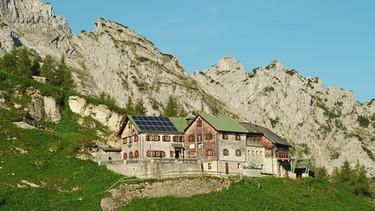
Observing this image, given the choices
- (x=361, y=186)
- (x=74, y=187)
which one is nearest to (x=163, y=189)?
(x=74, y=187)

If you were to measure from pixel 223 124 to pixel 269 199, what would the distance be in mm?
24839

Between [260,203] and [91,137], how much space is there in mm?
39218

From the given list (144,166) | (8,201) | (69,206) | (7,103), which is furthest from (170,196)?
(7,103)

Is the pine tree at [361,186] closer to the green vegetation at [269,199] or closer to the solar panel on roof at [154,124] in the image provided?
the green vegetation at [269,199]

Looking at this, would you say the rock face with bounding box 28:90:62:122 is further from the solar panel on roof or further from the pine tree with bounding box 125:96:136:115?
the solar panel on roof

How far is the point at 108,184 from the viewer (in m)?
69.0

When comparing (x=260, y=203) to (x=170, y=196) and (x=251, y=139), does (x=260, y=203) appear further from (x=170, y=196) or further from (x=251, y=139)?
(x=251, y=139)

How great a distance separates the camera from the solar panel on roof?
9146 centimetres

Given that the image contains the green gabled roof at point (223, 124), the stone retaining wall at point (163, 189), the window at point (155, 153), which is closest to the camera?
the stone retaining wall at point (163, 189)

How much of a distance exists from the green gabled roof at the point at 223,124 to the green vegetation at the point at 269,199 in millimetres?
13176

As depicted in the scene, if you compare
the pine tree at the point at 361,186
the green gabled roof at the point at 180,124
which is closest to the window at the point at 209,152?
the green gabled roof at the point at 180,124

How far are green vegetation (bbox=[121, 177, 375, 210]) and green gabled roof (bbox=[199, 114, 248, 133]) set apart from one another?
1318cm

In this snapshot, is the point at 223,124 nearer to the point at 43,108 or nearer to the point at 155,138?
the point at 155,138

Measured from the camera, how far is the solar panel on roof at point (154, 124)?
3601 inches
